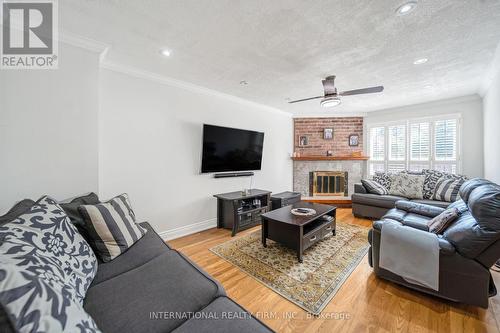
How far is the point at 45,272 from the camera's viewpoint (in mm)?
830

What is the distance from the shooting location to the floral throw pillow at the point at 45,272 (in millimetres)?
581

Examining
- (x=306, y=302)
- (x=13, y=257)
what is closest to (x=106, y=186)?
(x=13, y=257)

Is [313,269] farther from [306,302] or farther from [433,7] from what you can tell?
[433,7]

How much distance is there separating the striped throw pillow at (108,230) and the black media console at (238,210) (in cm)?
166

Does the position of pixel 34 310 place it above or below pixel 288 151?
below

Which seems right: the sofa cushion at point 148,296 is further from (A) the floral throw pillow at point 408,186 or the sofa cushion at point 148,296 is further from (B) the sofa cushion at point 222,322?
(A) the floral throw pillow at point 408,186

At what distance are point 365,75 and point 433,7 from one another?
133cm

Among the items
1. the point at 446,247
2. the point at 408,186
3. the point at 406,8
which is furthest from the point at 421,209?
the point at 406,8

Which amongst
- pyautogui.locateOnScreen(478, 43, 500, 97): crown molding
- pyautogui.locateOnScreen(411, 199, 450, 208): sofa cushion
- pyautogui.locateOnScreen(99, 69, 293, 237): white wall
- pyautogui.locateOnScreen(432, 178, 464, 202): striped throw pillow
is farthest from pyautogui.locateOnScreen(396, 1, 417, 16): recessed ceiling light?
pyautogui.locateOnScreen(432, 178, 464, 202): striped throw pillow

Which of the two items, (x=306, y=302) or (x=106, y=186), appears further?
(x=106, y=186)

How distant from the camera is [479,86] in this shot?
3.38 m

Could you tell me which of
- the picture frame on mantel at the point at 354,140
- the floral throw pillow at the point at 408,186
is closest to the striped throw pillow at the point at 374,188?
the floral throw pillow at the point at 408,186

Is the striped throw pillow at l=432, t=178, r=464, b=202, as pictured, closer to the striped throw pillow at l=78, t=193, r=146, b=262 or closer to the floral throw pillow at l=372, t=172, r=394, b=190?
the floral throw pillow at l=372, t=172, r=394, b=190

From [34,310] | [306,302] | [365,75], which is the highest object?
[365,75]
